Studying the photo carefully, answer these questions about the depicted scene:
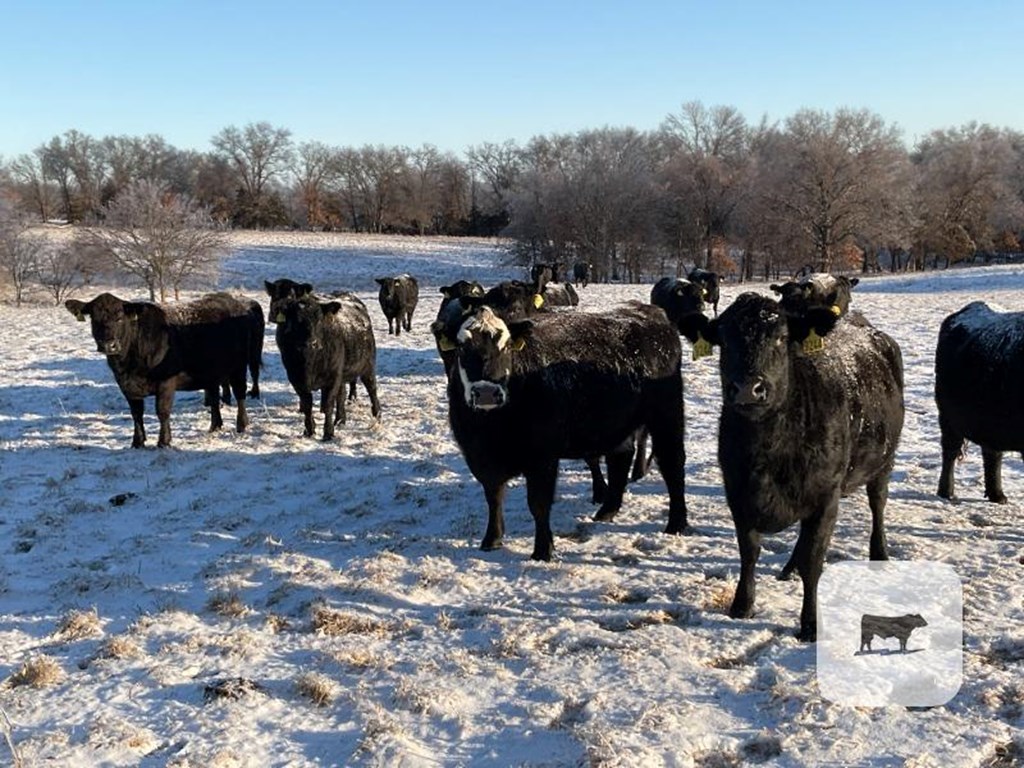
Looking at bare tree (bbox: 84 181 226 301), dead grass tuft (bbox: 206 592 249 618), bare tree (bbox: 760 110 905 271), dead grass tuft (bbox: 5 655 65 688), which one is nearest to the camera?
dead grass tuft (bbox: 5 655 65 688)

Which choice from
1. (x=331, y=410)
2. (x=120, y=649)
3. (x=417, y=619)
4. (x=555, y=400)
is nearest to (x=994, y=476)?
(x=555, y=400)

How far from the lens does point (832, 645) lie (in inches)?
187

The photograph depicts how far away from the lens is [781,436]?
4.94 meters

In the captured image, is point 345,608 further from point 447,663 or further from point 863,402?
point 863,402

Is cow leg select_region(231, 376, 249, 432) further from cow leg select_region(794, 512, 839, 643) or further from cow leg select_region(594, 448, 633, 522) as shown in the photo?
cow leg select_region(794, 512, 839, 643)

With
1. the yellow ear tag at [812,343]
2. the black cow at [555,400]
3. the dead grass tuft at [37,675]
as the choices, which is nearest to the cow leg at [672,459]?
the black cow at [555,400]

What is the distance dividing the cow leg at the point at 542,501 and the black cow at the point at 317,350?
4.83 metres

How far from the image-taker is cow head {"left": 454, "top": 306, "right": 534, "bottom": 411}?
609 centimetres

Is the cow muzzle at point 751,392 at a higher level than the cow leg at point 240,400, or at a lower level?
higher

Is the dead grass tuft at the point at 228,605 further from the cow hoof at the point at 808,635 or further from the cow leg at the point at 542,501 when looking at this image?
the cow hoof at the point at 808,635

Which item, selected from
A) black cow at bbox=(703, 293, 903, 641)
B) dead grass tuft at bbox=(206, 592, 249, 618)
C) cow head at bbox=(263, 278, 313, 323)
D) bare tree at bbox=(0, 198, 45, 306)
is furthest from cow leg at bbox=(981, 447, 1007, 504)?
bare tree at bbox=(0, 198, 45, 306)

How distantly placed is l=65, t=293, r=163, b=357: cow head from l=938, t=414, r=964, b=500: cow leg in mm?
9564

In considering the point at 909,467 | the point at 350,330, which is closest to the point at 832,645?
the point at 909,467

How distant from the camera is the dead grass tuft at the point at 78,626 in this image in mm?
5199
